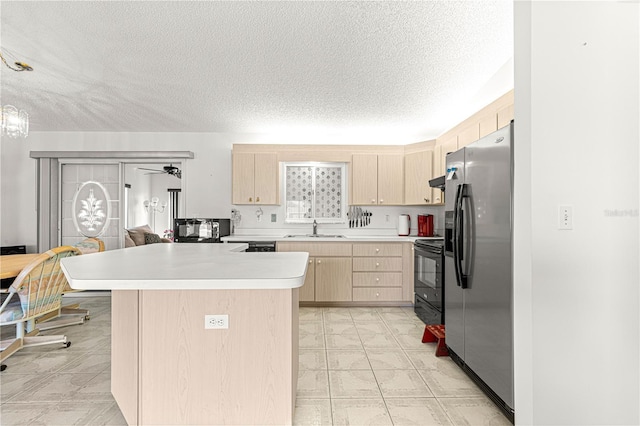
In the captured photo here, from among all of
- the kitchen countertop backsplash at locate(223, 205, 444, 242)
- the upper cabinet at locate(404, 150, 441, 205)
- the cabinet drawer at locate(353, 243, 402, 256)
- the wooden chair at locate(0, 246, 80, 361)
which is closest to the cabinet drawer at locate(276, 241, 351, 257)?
the cabinet drawer at locate(353, 243, 402, 256)

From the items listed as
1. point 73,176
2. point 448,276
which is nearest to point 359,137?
point 448,276

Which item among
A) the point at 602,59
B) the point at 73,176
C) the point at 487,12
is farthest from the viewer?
the point at 73,176

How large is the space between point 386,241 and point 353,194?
0.84 metres

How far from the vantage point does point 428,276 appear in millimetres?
Result: 3678

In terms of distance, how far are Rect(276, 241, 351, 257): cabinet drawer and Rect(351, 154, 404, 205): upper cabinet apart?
764mm

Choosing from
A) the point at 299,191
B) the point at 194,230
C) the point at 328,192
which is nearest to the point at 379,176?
the point at 328,192

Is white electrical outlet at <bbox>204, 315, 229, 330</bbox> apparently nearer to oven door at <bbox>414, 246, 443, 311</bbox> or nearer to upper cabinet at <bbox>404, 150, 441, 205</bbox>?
oven door at <bbox>414, 246, 443, 311</bbox>

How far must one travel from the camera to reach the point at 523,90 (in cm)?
149

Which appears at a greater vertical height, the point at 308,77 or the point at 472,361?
the point at 308,77

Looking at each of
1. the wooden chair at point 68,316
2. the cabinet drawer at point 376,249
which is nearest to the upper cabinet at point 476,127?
the cabinet drawer at point 376,249

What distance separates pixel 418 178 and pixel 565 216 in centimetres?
324

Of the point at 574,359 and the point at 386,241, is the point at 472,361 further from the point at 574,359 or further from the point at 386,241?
the point at 386,241

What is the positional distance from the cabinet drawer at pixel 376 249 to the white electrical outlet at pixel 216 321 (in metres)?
2.94

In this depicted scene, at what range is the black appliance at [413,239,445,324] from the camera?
3.35 m
